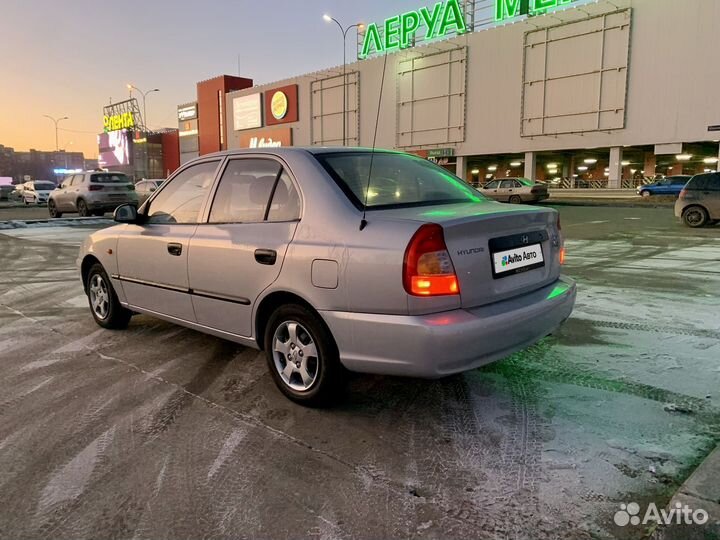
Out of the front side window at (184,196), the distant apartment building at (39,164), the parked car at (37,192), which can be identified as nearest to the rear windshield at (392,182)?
the front side window at (184,196)

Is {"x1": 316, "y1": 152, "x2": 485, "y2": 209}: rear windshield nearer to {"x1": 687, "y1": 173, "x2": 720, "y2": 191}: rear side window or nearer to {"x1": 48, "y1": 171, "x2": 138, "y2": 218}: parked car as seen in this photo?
{"x1": 687, "y1": 173, "x2": 720, "y2": 191}: rear side window

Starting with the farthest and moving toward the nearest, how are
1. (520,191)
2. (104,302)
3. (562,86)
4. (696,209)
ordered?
(562,86) < (520,191) < (696,209) < (104,302)

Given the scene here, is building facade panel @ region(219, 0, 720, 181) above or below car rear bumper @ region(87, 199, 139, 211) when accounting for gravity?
above

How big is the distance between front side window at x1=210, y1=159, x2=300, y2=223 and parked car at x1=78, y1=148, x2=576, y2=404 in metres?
0.01

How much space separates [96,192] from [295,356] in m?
19.0

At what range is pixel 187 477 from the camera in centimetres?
265

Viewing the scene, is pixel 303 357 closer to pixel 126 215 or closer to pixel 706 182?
pixel 126 215

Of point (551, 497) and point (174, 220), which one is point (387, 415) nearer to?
point (551, 497)

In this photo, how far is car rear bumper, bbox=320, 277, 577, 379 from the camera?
2775 mm

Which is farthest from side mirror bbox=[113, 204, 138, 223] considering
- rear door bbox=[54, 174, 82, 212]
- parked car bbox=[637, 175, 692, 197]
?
parked car bbox=[637, 175, 692, 197]

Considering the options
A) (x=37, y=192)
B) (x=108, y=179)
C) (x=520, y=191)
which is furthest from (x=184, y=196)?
(x=37, y=192)

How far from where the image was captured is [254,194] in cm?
376

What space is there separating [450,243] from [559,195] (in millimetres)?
37805

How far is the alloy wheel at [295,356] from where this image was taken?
330cm
